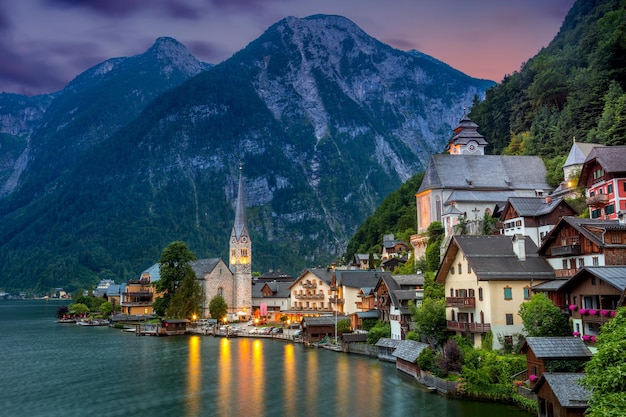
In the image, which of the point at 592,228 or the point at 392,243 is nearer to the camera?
the point at 592,228

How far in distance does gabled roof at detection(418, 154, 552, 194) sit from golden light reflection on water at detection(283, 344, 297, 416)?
35.9m

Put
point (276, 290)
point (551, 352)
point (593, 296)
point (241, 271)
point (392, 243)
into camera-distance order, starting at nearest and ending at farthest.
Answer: point (551, 352) → point (593, 296) → point (392, 243) → point (276, 290) → point (241, 271)

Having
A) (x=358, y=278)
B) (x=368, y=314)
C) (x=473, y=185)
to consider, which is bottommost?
(x=368, y=314)

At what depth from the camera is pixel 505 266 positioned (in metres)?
50.2

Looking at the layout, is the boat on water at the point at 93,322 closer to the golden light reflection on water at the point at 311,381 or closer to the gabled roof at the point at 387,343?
the golden light reflection on water at the point at 311,381

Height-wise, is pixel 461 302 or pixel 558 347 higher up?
pixel 461 302

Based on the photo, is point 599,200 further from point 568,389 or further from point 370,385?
point 568,389

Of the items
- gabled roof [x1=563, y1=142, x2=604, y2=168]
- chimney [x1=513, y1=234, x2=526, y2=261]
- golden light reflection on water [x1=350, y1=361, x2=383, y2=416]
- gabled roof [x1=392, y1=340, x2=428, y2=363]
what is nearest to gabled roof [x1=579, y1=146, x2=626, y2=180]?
chimney [x1=513, y1=234, x2=526, y2=261]

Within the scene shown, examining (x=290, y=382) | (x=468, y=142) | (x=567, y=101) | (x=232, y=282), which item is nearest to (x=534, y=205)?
(x=290, y=382)

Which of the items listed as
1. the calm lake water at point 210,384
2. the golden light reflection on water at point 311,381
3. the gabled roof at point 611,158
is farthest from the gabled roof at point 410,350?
the gabled roof at point 611,158

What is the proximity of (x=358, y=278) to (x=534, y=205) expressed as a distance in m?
39.0

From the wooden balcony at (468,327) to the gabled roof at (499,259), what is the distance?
404 centimetres

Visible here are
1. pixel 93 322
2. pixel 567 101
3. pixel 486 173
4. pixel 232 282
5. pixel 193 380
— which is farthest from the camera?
pixel 93 322

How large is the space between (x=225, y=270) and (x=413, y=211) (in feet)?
154
